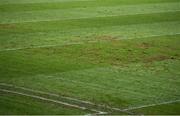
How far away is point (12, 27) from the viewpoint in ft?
72.4

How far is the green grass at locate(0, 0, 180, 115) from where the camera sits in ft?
42.6

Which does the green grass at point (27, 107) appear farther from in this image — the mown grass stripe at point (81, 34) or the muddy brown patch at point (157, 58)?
the mown grass stripe at point (81, 34)

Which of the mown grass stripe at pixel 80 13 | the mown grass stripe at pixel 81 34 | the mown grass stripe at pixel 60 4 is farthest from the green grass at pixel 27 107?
the mown grass stripe at pixel 60 4

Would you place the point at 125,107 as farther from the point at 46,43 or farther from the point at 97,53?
the point at 46,43

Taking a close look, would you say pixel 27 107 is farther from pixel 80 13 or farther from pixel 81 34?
pixel 80 13

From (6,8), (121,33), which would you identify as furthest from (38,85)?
(6,8)

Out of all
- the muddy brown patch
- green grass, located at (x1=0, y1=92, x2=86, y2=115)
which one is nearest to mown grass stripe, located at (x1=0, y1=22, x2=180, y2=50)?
the muddy brown patch

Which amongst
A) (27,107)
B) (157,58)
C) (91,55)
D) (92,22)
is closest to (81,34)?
(92,22)

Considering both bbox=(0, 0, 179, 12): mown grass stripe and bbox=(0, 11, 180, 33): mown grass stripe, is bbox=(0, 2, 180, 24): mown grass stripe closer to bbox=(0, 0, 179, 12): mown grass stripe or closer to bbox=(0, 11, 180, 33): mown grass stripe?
bbox=(0, 11, 180, 33): mown grass stripe

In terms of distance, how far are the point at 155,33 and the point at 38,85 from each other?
892cm

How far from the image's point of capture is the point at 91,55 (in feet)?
57.1

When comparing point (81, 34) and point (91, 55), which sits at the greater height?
point (81, 34)

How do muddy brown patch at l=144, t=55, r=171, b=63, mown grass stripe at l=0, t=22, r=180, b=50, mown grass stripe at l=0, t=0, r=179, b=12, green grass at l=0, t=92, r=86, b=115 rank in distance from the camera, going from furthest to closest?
mown grass stripe at l=0, t=0, r=179, b=12, mown grass stripe at l=0, t=22, r=180, b=50, muddy brown patch at l=144, t=55, r=171, b=63, green grass at l=0, t=92, r=86, b=115

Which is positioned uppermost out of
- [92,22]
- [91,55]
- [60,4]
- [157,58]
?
[60,4]
